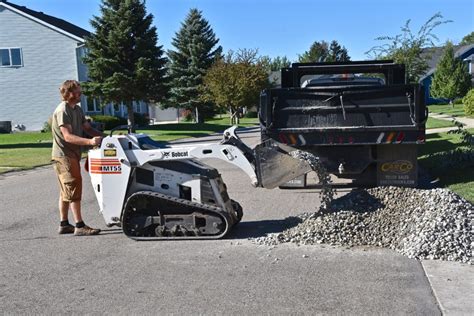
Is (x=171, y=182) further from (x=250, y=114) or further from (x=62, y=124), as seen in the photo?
(x=250, y=114)

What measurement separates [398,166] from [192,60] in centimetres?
3997

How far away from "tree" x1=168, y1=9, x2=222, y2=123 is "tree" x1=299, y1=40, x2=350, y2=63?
3520 cm

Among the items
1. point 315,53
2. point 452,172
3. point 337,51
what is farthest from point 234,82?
point 337,51

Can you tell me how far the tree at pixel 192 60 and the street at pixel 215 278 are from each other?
3972 cm

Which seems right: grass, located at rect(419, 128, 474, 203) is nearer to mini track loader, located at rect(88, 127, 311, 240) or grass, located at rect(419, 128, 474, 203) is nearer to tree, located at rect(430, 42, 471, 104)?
mini track loader, located at rect(88, 127, 311, 240)

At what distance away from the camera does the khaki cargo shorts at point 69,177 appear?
21.5 feet

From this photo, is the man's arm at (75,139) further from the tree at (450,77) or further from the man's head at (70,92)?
the tree at (450,77)

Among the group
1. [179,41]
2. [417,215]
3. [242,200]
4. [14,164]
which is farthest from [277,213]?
[179,41]

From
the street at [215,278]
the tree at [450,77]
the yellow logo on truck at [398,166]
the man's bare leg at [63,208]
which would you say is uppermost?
the tree at [450,77]

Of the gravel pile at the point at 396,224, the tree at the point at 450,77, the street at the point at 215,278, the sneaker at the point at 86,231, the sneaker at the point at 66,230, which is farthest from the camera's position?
the tree at the point at 450,77

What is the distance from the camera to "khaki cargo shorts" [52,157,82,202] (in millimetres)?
6551

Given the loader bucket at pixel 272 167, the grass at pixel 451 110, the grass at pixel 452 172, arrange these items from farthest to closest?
the grass at pixel 451 110, the grass at pixel 452 172, the loader bucket at pixel 272 167

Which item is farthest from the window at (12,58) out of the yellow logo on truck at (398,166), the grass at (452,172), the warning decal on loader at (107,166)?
the yellow logo on truck at (398,166)

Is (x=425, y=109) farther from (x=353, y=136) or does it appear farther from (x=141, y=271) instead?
(x=141, y=271)
